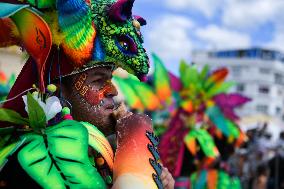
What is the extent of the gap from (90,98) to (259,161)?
8.37 meters

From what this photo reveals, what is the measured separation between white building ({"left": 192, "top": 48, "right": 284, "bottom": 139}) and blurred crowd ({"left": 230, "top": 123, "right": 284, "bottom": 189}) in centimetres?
3886

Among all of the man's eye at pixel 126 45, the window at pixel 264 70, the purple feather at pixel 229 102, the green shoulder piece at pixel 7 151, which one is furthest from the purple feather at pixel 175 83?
the window at pixel 264 70

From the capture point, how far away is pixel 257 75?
51.4 metres

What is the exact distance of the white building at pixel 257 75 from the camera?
50.5 meters

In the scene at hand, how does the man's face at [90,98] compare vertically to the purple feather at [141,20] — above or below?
below

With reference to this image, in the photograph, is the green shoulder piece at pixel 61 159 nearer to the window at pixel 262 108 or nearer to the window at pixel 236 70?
the window at pixel 262 108

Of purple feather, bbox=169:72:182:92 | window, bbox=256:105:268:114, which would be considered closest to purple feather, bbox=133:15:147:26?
purple feather, bbox=169:72:182:92

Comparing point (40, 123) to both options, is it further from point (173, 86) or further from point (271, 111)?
point (271, 111)

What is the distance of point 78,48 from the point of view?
1.52 metres

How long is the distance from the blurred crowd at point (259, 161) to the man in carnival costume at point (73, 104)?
6255 millimetres

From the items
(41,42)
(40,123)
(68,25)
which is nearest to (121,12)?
(68,25)

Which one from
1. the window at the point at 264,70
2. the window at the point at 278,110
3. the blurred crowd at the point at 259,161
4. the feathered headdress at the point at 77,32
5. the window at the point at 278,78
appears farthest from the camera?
the window at the point at 278,78

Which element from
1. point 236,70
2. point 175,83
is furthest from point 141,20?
point 236,70

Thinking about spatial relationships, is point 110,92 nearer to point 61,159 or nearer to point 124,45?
point 124,45
